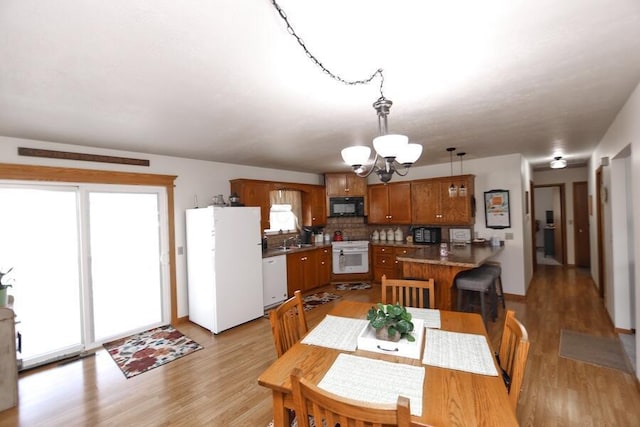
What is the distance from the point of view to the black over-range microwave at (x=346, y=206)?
6.11 meters

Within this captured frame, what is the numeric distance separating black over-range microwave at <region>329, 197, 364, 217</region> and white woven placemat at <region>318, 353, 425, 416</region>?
4.66 m

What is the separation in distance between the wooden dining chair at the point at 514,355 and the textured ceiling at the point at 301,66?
4.72 feet

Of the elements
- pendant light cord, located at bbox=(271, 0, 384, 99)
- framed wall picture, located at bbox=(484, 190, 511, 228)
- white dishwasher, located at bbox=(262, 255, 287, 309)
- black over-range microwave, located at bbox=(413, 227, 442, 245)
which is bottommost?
white dishwasher, located at bbox=(262, 255, 287, 309)

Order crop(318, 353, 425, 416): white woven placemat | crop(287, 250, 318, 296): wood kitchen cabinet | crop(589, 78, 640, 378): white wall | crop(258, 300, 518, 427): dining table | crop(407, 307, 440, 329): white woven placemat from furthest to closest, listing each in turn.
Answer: crop(287, 250, 318, 296): wood kitchen cabinet
crop(589, 78, 640, 378): white wall
crop(407, 307, 440, 329): white woven placemat
crop(318, 353, 425, 416): white woven placemat
crop(258, 300, 518, 427): dining table

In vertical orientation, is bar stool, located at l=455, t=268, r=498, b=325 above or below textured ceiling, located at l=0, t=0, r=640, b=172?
below

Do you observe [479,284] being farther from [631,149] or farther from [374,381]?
[374,381]

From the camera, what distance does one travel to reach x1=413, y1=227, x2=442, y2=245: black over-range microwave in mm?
5316

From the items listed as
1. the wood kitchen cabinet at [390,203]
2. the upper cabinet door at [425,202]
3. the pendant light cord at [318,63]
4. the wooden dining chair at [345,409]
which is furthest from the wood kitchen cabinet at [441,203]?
the wooden dining chair at [345,409]

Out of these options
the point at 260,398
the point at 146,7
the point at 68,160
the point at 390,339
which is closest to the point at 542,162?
the point at 390,339

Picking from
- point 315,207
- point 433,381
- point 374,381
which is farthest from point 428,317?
point 315,207

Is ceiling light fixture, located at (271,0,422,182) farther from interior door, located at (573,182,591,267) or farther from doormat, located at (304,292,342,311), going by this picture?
interior door, located at (573,182,591,267)

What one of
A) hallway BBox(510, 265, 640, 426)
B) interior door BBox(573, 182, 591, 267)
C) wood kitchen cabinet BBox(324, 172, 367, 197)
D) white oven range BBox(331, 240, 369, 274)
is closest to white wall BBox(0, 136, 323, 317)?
wood kitchen cabinet BBox(324, 172, 367, 197)

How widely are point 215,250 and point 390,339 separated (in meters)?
2.66

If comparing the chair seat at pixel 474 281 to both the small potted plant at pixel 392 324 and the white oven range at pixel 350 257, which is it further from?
the white oven range at pixel 350 257
